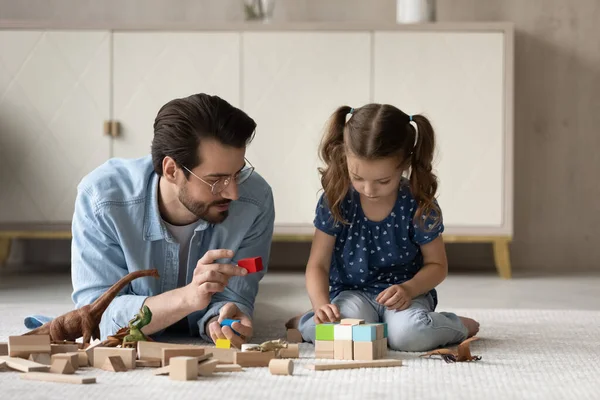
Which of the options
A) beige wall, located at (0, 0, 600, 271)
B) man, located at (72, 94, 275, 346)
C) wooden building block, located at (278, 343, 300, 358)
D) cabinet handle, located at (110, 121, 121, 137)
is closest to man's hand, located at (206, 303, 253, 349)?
man, located at (72, 94, 275, 346)

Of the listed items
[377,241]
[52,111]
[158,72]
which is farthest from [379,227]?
[52,111]

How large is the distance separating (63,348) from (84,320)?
0.11m

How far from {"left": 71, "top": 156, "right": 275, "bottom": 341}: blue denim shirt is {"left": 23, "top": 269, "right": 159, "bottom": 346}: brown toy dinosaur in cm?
6

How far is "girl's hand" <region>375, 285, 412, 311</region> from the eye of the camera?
5.98ft

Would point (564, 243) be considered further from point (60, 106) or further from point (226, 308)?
point (226, 308)

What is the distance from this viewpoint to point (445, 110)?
3.43 metres

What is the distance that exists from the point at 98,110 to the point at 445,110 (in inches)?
52.8

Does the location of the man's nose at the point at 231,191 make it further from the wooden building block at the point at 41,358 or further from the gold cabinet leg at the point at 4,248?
the gold cabinet leg at the point at 4,248

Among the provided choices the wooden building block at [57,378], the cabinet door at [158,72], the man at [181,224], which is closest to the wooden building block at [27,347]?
the wooden building block at [57,378]

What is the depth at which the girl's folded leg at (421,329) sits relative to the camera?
1.78 metres

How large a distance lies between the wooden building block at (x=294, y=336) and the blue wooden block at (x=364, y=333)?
29cm

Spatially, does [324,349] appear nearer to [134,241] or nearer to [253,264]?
[253,264]

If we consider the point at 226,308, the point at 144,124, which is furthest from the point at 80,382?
the point at 144,124

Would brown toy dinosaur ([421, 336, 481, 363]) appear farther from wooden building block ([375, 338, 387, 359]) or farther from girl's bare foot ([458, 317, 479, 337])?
girl's bare foot ([458, 317, 479, 337])
